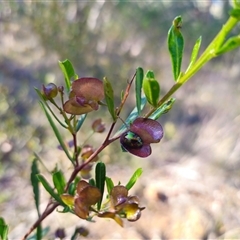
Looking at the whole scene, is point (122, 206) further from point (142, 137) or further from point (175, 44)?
point (175, 44)

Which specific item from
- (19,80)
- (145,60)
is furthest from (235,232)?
(145,60)

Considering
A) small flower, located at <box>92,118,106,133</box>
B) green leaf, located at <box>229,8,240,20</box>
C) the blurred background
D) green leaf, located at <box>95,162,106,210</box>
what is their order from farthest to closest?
1. the blurred background
2. small flower, located at <box>92,118,106,133</box>
3. green leaf, located at <box>95,162,106,210</box>
4. green leaf, located at <box>229,8,240,20</box>

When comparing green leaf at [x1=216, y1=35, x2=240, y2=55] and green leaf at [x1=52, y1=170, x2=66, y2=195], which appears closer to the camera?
green leaf at [x1=216, y1=35, x2=240, y2=55]

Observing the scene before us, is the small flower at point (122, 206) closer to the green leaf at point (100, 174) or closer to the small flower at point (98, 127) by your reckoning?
the green leaf at point (100, 174)

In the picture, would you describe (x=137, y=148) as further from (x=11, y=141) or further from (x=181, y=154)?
(x=181, y=154)

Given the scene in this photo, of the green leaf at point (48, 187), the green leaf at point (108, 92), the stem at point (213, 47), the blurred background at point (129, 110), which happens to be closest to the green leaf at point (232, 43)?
the stem at point (213, 47)

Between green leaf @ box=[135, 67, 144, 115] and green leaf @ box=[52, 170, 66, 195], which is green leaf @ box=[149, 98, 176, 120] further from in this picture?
green leaf @ box=[52, 170, 66, 195]

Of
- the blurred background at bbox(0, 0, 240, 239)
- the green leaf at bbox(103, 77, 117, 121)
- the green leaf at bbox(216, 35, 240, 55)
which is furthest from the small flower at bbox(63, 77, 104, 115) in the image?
the blurred background at bbox(0, 0, 240, 239)
